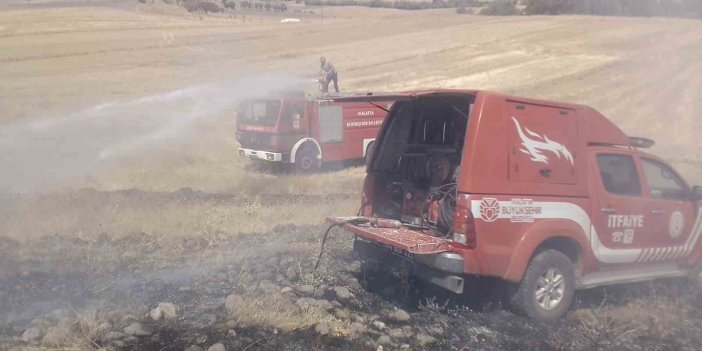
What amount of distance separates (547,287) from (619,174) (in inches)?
57.6

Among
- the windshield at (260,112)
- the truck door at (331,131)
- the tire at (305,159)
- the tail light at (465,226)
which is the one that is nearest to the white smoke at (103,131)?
the windshield at (260,112)

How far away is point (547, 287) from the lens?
21.1 feet

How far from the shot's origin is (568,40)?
36.0 m

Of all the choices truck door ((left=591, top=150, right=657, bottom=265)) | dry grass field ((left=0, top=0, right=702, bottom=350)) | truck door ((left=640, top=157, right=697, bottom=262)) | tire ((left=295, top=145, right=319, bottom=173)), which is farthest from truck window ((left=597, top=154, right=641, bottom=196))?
tire ((left=295, top=145, right=319, bottom=173))

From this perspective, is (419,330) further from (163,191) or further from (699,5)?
(699,5)

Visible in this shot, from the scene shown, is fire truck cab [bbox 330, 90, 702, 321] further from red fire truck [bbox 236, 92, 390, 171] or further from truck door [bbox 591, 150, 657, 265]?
red fire truck [bbox 236, 92, 390, 171]

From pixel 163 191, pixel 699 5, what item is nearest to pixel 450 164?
pixel 163 191

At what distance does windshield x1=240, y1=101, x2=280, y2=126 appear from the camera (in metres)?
15.5

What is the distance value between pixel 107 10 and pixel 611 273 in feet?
154

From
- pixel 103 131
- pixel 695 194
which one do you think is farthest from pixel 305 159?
pixel 695 194

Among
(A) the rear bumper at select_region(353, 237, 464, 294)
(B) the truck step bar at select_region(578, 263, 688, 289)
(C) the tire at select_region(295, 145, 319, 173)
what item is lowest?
(C) the tire at select_region(295, 145, 319, 173)

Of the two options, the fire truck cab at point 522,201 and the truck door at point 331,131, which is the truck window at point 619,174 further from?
the truck door at point 331,131

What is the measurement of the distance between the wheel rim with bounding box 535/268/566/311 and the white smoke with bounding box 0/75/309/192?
31.0ft

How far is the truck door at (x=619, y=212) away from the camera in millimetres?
6688
